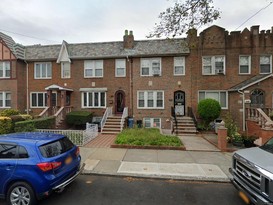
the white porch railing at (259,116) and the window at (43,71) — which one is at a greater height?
the window at (43,71)

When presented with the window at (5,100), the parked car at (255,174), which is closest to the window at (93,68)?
the window at (5,100)

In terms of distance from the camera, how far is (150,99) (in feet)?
58.2

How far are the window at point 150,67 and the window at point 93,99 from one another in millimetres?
4462

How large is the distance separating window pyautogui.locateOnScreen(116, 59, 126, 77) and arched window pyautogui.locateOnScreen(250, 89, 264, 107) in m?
11.1

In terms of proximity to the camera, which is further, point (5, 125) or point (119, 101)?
point (119, 101)

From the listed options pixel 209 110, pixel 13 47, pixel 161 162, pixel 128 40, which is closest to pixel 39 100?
pixel 13 47

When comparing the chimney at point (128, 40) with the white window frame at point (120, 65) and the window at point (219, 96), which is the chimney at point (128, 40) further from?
the window at point (219, 96)

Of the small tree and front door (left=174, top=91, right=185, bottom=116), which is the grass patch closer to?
the small tree

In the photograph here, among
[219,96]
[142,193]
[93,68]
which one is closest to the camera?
[142,193]

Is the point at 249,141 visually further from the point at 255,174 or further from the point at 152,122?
the point at 152,122

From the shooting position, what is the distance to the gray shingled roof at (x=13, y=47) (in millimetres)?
18525

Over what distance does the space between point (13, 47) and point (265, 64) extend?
78.3 ft

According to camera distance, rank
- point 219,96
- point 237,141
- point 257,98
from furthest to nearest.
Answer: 1. point 219,96
2. point 257,98
3. point 237,141

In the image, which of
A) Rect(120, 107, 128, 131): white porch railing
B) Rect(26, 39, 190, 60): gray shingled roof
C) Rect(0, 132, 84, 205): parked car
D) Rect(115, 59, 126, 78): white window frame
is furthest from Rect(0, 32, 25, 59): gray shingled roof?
Rect(0, 132, 84, 205): parked car
